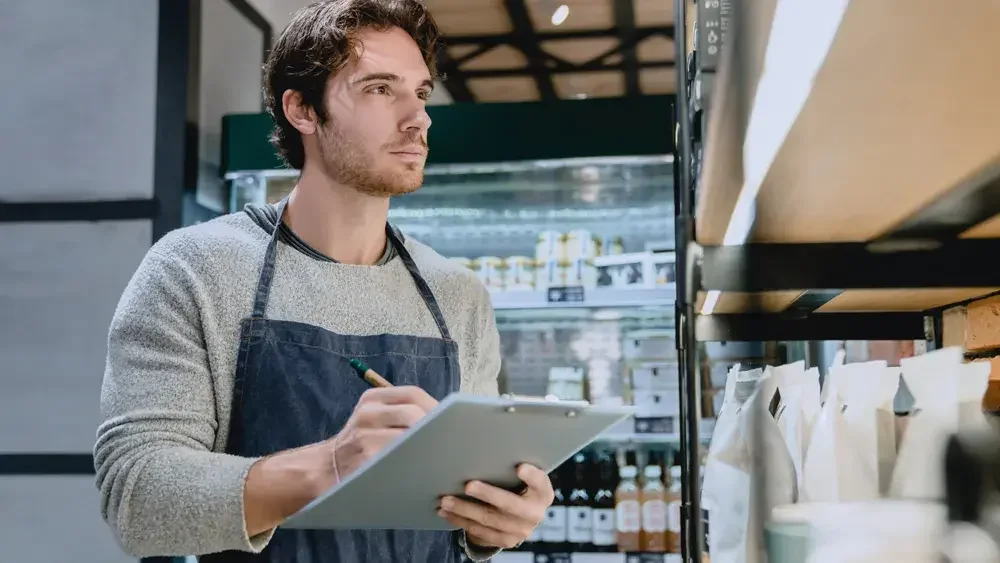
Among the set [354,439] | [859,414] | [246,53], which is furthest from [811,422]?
[246,53]

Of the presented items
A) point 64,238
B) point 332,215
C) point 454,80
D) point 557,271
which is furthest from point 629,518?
point 454,80

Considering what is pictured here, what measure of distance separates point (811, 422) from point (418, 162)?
91cm

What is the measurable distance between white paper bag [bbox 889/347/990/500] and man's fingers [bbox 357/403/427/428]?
→ 59 centimetres

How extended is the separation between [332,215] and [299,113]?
24 cm

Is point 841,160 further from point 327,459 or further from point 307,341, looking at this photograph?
point 307,341

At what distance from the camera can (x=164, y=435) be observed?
131 cm

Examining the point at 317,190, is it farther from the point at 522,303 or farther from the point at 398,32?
the point at 522,303

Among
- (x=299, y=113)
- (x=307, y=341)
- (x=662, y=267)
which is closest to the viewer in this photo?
(x=307, y=341)

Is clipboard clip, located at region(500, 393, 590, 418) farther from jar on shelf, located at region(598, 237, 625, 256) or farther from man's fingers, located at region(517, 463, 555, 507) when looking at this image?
jar on shelf, located at region(598, 237, 625, 256)

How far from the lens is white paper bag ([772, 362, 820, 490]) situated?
3.37ft

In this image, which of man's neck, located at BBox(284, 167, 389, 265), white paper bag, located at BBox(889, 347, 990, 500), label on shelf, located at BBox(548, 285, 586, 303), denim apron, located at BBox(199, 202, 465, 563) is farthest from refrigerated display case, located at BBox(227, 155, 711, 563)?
white paper bag, located at BBox(889, 347, 990, 500)

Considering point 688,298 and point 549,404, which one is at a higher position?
point 688,298

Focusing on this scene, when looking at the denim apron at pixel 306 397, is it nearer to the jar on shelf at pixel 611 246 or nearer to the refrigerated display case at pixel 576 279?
the refrigerated display case at pixel 576 279

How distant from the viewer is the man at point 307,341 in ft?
4.12
